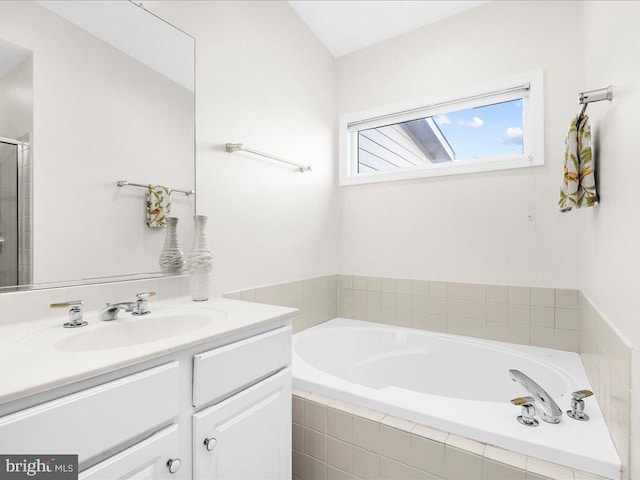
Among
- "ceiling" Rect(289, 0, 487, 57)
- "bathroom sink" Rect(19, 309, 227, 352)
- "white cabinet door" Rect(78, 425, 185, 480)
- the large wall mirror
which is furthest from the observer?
"ceiling" Rect(289, 0, 487, 57)

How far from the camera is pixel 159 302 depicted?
1492mm

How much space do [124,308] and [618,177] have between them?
5.56 feet

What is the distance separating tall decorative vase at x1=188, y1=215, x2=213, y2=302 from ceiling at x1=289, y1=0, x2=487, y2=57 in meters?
1.74

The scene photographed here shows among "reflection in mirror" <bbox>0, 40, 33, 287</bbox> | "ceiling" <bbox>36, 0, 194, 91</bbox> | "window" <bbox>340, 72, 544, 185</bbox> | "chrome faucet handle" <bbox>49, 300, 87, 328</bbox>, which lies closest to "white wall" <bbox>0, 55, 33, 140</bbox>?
"reflection in mirror" <bbox>0, 40, 33, 287</bbox>

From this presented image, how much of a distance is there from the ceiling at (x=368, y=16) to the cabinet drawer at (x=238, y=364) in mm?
2150

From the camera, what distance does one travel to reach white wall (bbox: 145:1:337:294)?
1729 millimetres

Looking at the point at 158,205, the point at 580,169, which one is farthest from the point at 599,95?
the point at 158,205

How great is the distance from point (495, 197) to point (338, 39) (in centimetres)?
163

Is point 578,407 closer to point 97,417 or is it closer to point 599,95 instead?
point 599,95

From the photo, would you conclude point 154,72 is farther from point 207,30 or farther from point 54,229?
point 54,229

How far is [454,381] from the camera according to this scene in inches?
81.0

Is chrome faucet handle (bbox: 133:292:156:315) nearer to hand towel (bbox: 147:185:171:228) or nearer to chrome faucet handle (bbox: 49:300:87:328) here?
chrome faucet handle (bbox: 49:300:87:328)

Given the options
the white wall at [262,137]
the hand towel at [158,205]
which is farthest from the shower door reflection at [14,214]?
the white wall at [262,137]

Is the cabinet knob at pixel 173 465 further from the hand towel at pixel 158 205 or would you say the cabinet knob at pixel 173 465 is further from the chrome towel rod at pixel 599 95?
the chrome towel rod at pixel 599 95
